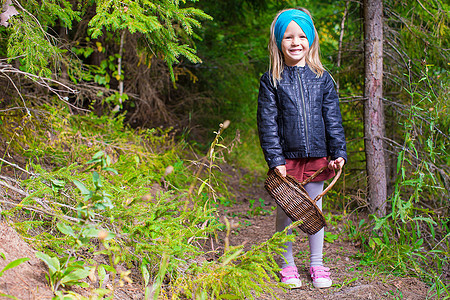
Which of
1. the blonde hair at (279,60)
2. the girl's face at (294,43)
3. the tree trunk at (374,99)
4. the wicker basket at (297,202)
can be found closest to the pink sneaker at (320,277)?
the wicker basket at (297,202)

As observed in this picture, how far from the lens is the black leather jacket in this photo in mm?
3029

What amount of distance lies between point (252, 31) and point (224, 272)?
548cm

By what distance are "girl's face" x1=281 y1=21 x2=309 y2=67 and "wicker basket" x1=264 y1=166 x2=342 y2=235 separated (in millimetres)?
877

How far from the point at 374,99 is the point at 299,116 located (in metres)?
Answer: 1.31

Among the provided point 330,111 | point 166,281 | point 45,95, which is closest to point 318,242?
point 330,111

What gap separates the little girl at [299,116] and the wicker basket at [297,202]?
0.31 feet

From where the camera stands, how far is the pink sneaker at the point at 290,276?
304 cm

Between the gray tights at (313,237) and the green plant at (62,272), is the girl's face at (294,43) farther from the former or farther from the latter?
the green plant at (62,272)

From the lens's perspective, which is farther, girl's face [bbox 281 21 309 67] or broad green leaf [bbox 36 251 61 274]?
girl's face [bbox 281 21 309 67]

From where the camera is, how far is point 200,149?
21.2ft

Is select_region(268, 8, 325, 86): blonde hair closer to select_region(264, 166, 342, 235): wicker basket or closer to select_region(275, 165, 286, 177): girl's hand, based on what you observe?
select_region(275, 165, 286, 177): girl's hand

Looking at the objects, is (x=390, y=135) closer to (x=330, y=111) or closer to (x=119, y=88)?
(x=330, y=111)

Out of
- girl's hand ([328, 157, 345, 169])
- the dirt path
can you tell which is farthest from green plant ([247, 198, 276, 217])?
girl's hand ([328, 157, 345, 169])

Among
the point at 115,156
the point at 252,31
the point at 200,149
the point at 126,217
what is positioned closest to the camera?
the point at 126,217
